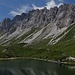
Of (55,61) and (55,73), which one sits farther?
(55,61)

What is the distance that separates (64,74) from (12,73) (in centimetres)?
3265

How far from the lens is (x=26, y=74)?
5034 inches

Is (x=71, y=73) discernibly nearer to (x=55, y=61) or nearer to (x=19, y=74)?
(x=19, y=74)

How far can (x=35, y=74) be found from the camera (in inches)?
5034

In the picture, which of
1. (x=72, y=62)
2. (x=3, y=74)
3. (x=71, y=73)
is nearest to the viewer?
(x=3, y=74)

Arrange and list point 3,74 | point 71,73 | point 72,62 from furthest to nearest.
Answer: point 72,62
point 71,73
point 3,74

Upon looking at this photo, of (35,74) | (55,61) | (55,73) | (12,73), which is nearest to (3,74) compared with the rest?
(12,73)

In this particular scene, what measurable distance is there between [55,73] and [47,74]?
6.44m

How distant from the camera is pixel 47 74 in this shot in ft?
420

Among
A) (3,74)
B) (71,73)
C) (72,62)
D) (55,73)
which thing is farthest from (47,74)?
(72,62)

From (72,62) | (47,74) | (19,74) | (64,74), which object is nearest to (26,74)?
(19,74)

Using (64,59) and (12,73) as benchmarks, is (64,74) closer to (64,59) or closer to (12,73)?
(12,73)

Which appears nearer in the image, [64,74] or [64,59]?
[64,74]

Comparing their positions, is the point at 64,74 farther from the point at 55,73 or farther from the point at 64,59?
the point at 64,59
